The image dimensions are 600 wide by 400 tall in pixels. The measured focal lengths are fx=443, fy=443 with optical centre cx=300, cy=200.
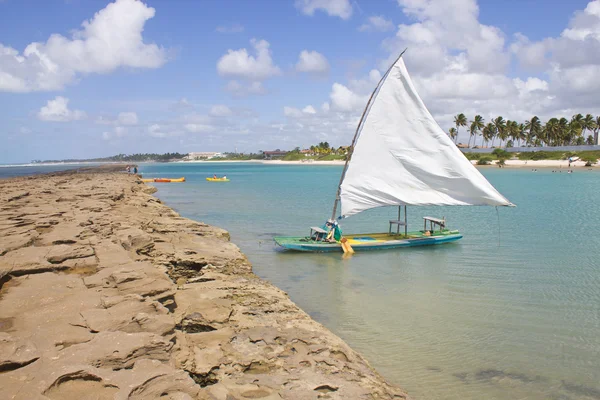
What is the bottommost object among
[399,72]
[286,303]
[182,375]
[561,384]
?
[561,384]

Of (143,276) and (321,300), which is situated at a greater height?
(143,276)

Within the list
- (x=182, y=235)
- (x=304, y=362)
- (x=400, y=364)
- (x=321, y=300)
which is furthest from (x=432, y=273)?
(x=304, y=362)

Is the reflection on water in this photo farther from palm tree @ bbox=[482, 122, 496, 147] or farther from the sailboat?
palm tree @ bbox=[482, 122, 496, 147]

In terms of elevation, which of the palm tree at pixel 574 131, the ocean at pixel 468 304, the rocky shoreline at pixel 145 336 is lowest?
the ocean at pixel 468 304

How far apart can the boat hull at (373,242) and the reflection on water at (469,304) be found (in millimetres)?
382

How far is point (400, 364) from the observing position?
9195 millimetres

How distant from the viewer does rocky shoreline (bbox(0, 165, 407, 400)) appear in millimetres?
5000

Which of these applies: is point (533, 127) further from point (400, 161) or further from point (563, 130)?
point (400, 161)

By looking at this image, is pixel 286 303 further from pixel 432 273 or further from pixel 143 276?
pixel 432 273

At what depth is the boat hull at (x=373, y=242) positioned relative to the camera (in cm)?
2006

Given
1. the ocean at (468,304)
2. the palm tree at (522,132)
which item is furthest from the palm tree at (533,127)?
the ocean at (468,304)

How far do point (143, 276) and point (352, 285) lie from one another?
27.4 ft

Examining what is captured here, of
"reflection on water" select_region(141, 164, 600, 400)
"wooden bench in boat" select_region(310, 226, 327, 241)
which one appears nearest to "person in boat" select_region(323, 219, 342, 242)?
"wooden bench in boat" select_region(310, 226, 327, 241)

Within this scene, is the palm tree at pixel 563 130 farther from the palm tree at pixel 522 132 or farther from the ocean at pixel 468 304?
the ocean at pixel 468 304
